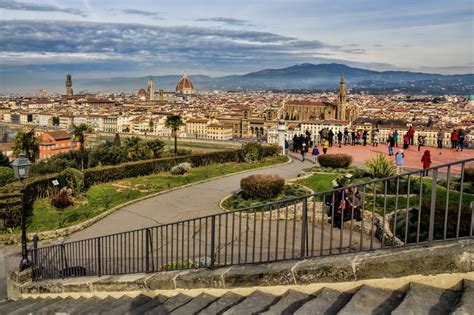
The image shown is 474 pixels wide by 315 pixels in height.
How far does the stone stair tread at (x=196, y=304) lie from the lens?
4.30 meters

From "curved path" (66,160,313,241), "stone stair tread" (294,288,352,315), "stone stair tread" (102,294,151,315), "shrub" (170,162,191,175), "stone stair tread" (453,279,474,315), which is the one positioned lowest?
"curved path" (66,160,313,241)

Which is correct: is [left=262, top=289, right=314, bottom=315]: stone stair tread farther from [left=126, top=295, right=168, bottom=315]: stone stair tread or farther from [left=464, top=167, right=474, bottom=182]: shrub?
[left=464, top=167, right=474, bottom=182]: shrub

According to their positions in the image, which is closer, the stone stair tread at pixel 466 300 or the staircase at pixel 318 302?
the stone stair tread at pixel 466 300

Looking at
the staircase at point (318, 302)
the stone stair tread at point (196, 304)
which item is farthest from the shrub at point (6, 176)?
the stone stair tread at point (196, 304)

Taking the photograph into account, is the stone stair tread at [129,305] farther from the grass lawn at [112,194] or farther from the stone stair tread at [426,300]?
the grass lawn at [112,194]

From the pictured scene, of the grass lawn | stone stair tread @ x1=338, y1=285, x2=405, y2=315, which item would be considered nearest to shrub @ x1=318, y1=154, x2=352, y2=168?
the grass lawn

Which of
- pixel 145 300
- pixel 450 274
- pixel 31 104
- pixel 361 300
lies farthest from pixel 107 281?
pixel 31 104

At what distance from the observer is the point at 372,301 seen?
351cm

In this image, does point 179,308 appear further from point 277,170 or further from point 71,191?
point 277,170

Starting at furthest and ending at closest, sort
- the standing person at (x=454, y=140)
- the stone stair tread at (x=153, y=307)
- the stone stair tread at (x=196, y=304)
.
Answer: the standing person at (x=454, y=140)
the stone stair tread at (x=153, y=307)
the stone stair tread at (x=196, y=304)

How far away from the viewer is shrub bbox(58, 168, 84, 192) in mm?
14602

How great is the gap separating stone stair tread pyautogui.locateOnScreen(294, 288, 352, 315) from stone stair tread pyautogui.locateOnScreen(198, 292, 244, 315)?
859 millimetres

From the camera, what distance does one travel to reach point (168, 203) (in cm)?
1324

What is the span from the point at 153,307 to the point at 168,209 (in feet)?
25.4
